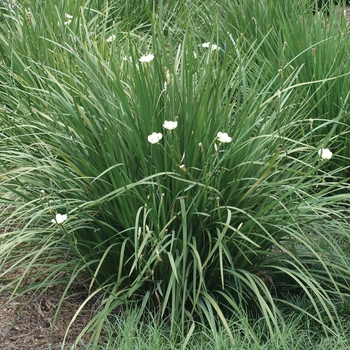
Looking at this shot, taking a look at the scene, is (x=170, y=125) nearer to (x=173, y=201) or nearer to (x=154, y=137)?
(x=154, y=137)

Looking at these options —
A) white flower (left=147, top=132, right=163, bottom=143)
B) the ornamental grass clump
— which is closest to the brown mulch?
the ornamental grass clump

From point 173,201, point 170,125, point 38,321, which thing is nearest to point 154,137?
point 170,125

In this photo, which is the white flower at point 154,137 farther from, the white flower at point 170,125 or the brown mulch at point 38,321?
the brown mulch at point 38,321

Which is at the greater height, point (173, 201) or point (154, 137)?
point (154, 137)

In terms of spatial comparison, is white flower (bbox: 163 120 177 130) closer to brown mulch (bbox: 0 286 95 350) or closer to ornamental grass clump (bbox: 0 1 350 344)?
ornamental grass clump (bbox: 0 1 350 344)

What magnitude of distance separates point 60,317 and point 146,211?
0.71m

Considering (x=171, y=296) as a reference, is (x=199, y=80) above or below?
above

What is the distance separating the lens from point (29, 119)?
352 centimetres

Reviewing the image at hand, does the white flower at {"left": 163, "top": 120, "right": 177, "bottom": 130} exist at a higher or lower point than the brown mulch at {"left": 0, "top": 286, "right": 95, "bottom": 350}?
higher

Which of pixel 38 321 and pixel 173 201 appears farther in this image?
pixel 38 321

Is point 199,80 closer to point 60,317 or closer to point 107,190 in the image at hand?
point 107,190

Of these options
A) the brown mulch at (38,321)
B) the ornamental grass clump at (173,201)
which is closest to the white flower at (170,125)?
the ornamental grass clump at (173,201)

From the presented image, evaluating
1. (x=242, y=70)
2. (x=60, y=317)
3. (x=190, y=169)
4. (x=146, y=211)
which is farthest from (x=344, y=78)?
(x=60, y=317)

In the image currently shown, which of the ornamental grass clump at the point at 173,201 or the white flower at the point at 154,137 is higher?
the white flower at the point at 154,137
